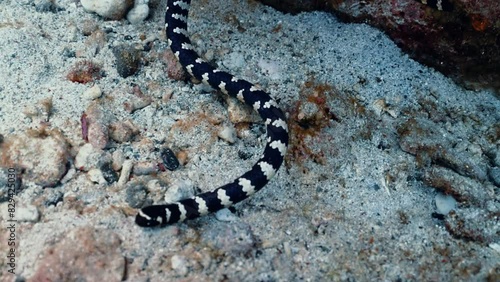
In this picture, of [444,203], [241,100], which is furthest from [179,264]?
[444,203]

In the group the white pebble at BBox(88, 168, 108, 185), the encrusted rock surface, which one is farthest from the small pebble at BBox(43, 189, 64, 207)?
the encrusted rock surface

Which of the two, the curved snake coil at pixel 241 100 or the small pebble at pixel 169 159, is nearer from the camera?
the curved snake coil at pixel 241 100

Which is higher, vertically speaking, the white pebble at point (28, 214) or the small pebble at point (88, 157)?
the small pebble at point (88, 157)

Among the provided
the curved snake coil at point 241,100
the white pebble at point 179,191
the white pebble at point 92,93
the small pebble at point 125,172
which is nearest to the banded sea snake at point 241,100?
the curved snake coil at point 241,100

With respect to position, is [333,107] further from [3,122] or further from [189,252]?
[3,122]

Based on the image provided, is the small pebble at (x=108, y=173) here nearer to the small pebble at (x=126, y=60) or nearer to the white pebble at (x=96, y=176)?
the white pebble at (x=96, y=176)

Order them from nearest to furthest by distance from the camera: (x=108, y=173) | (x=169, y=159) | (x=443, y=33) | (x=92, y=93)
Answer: (x=108, y=173) → (x=169, y=159) → (x=92, y=93) → (x=443, y=33)

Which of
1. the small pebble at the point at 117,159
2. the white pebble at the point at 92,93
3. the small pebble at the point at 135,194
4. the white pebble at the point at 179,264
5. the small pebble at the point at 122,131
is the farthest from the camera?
the white pebble at the point at 92,93

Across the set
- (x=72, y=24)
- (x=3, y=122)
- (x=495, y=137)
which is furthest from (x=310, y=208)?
(x=72, y=24)

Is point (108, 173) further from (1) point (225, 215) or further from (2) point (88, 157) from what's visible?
(1) point (225, 215)
